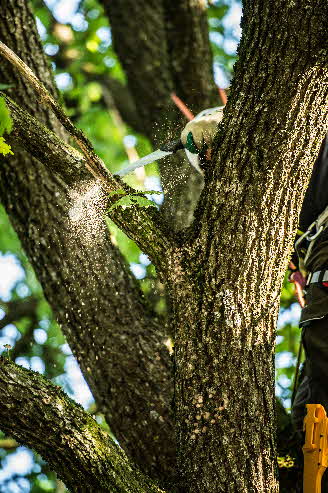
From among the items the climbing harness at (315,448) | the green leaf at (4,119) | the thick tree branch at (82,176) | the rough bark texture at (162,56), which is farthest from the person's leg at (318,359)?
the rough bark texture at (162,56)

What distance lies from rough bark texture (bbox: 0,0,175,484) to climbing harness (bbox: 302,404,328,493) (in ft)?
1.91

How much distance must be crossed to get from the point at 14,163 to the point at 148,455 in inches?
51.9

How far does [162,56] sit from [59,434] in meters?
2.71

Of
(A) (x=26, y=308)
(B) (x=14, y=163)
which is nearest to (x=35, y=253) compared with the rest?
(B) (x=14, y=163)

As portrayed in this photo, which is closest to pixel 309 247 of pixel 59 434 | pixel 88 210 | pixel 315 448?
pixel 315 448

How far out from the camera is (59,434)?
1.71 meters

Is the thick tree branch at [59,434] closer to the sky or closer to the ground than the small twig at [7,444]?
closer to the ground

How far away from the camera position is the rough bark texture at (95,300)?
233 centimetres

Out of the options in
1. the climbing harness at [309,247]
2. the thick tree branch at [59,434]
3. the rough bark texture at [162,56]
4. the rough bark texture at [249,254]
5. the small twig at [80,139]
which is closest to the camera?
the thick tree branch at [59,434]

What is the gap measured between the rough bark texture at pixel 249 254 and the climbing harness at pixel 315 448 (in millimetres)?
139

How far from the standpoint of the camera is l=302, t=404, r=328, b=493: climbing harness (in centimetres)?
188

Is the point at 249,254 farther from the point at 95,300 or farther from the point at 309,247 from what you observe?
the point at 95,300

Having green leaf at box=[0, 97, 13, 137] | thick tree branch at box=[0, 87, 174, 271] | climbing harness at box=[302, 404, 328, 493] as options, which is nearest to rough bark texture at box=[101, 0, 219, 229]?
thick tree branch at box=[0, 87, 174, 271]

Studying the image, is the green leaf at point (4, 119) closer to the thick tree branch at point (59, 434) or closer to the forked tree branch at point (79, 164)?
the forked tree branch at point (79, 164)
